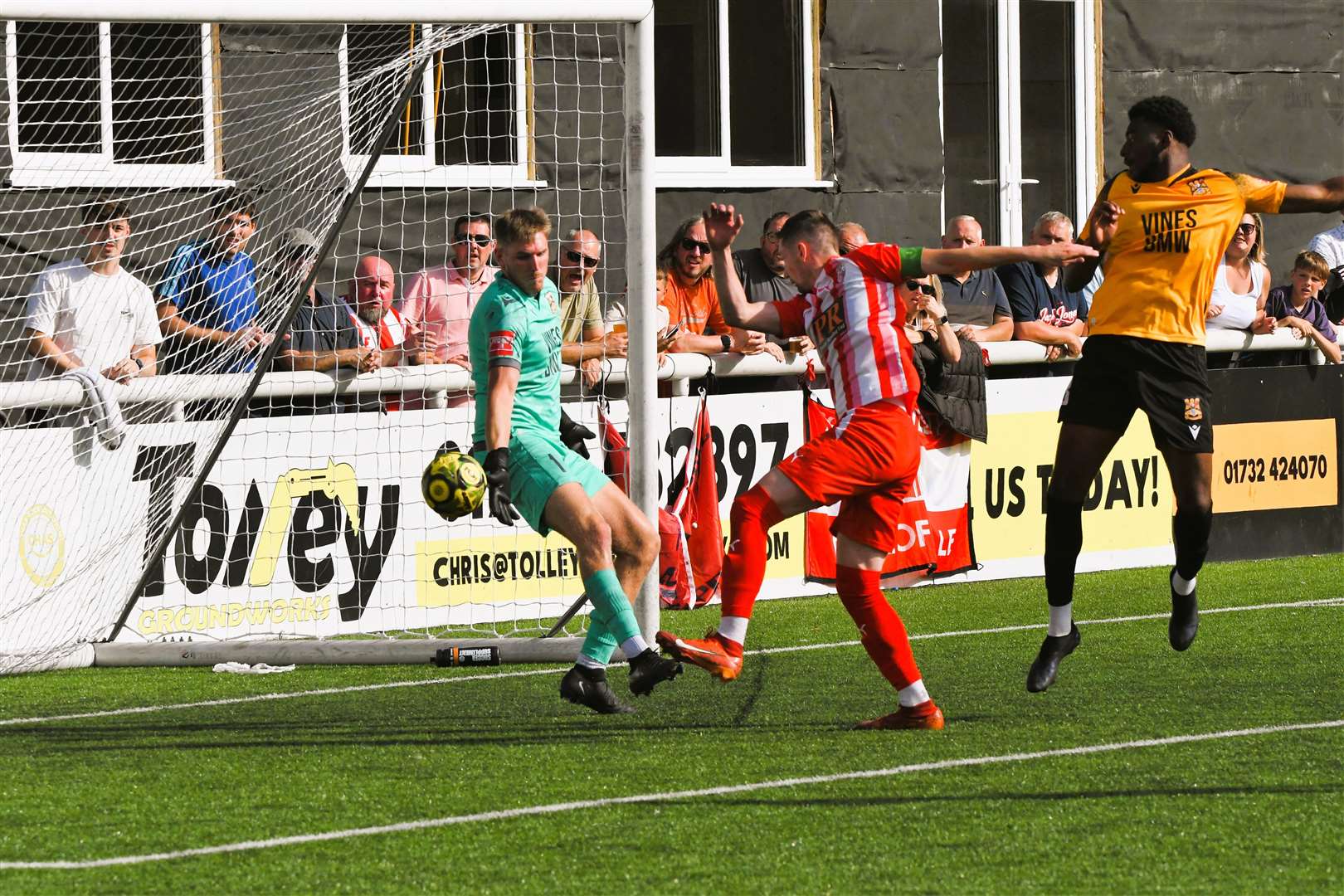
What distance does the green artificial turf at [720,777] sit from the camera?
543 centimetres

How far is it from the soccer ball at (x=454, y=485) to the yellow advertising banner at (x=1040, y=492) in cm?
Answer: 500

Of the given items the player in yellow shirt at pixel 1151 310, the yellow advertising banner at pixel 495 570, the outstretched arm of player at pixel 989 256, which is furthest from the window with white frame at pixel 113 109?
the player in yellow shirt at pixel 1151 310

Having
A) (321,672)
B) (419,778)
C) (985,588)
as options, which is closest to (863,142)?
(985,588)

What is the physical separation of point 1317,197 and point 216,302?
4.97 m

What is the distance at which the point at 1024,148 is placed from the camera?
18.0 m

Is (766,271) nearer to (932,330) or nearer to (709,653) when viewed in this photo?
(932,330)

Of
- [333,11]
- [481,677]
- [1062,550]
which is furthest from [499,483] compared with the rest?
[1062,550]

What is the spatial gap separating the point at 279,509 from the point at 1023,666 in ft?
12.1

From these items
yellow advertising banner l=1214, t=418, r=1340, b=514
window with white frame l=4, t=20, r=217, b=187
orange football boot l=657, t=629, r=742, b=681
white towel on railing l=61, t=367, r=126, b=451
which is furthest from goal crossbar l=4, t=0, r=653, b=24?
yellow advertising banner l=1214, t=418, r=1340, b=514

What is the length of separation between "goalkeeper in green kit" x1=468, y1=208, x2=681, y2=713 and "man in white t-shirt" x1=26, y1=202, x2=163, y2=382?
245cm

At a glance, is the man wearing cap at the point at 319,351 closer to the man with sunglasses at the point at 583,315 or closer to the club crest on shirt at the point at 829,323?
the man with sunglasses at the point at 583,315

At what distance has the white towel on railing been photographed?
954cm

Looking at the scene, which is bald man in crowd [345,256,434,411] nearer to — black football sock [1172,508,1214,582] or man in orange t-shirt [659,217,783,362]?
man in orange t-shirt [659,217,783,362]

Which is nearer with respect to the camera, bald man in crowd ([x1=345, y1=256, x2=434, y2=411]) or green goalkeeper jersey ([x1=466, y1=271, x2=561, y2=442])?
green goalkeeper jersey ([x1=466, y1=271, x2=561, y2=442])
